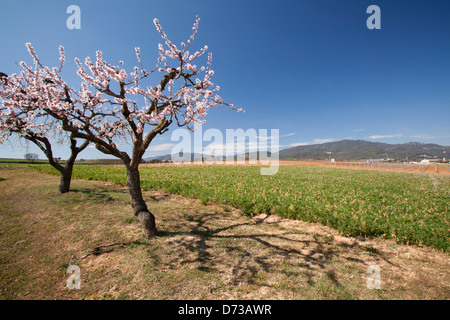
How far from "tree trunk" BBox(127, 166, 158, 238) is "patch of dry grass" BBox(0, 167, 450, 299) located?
42 cm

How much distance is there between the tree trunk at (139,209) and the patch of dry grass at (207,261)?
0.42 m

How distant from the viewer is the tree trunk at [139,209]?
259 inches

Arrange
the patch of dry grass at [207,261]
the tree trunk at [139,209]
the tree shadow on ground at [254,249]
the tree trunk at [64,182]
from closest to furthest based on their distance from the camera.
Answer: the patch of dry grass at [207,261], the tree shadow on ground at [254,249], the tree trunk at [139,209], the tree trunk at [64,182]

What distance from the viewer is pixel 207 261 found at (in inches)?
206

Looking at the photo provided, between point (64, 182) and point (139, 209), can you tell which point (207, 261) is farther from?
point (64, 182)

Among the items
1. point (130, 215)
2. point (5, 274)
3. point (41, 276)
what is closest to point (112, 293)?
point (41, 276)

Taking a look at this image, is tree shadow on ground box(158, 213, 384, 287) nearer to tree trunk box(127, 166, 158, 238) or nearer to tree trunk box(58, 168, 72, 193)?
tree trunk box(127, 166, 158, 238)

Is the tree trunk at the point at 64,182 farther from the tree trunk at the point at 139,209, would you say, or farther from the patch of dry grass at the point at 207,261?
the tree trunk at the point at 139,209

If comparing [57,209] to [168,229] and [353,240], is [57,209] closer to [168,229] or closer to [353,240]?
[168,229]

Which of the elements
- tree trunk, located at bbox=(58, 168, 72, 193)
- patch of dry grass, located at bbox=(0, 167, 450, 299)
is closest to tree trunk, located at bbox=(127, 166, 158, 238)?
patch of dry grass, located at bbox=(0, 167, 450, 299)

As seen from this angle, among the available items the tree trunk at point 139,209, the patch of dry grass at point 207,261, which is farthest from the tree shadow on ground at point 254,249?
the tree trunk at point 139,209

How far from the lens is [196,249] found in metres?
5.92

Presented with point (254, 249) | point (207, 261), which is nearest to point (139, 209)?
point (207, 261)
